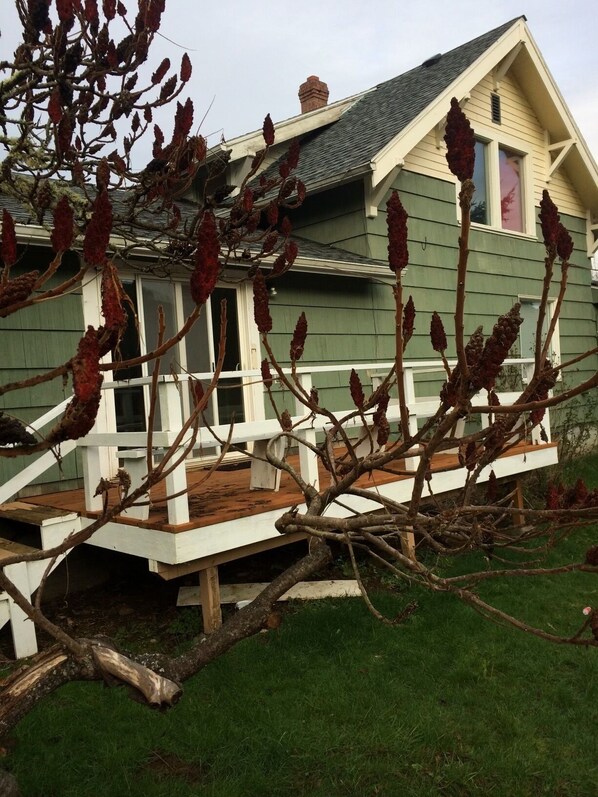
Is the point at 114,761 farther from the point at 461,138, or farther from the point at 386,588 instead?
the point at 461,138

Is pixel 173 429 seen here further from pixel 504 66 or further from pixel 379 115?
pixel 504 66

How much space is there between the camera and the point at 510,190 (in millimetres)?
11836

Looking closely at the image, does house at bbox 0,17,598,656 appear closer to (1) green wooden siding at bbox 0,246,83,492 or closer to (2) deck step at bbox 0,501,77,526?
(1) green wooden siding at bbox 0,246,83,492

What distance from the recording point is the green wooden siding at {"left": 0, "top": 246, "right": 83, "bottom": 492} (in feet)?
19.7

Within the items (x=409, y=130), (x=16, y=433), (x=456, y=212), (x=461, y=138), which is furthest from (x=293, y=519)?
(x=456, y=212)

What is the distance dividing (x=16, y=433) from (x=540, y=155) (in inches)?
502

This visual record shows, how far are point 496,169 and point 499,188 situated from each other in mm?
335

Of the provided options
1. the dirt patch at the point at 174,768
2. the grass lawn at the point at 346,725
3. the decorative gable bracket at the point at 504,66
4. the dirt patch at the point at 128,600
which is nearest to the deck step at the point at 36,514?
the dirt patch at the point at 128,600

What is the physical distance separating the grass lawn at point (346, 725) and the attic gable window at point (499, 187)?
8.11m

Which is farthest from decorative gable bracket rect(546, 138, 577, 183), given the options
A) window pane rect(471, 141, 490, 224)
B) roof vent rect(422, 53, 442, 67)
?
roof vent rect(422, 53, 442, 67)

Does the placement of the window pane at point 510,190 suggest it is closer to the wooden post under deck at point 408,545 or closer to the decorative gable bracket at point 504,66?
the decorative gable bracket at point 504,66

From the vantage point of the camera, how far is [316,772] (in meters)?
3.30

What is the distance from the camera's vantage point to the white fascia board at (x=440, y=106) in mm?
8719

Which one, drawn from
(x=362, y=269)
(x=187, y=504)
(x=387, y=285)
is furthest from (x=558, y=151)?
(x=187, y=504)
